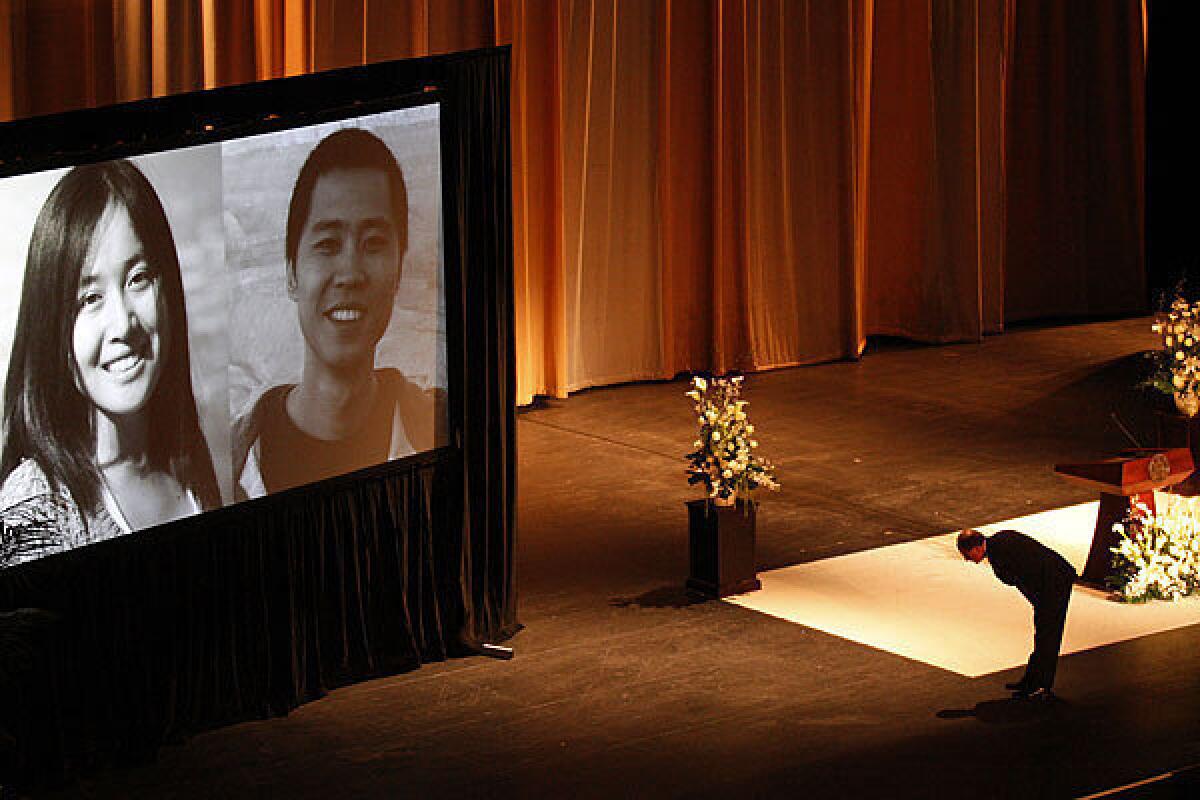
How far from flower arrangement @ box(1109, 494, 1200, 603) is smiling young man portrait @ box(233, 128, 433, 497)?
307cm

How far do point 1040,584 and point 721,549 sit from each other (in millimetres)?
1656

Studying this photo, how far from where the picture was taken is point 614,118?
1190 centimetres

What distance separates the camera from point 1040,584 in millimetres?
6297

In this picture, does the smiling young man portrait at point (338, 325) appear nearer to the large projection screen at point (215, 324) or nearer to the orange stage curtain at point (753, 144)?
the large projection screen at point (215, 324)

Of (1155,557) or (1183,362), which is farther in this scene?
(1183,362)

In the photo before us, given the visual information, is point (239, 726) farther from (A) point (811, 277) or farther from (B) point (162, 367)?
(A) point (811, 277)

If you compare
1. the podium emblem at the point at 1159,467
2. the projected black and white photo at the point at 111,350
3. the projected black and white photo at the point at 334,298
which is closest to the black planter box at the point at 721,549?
the projected black and white photo at the point at 334,298

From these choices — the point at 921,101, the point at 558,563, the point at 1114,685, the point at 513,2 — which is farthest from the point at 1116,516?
the point at 921,101

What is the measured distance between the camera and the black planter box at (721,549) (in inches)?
299

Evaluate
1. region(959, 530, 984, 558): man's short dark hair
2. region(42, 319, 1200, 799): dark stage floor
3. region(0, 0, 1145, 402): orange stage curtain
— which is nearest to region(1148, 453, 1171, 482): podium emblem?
region(42, 319, 1200, 799): dark stage floor

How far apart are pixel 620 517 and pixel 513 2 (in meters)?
3.68

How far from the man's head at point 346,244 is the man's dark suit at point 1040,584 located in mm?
2389

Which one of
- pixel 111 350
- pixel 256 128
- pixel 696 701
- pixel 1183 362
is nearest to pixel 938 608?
pixel 696 701

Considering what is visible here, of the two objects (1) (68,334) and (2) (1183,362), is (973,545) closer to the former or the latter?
(1) (68,334)
